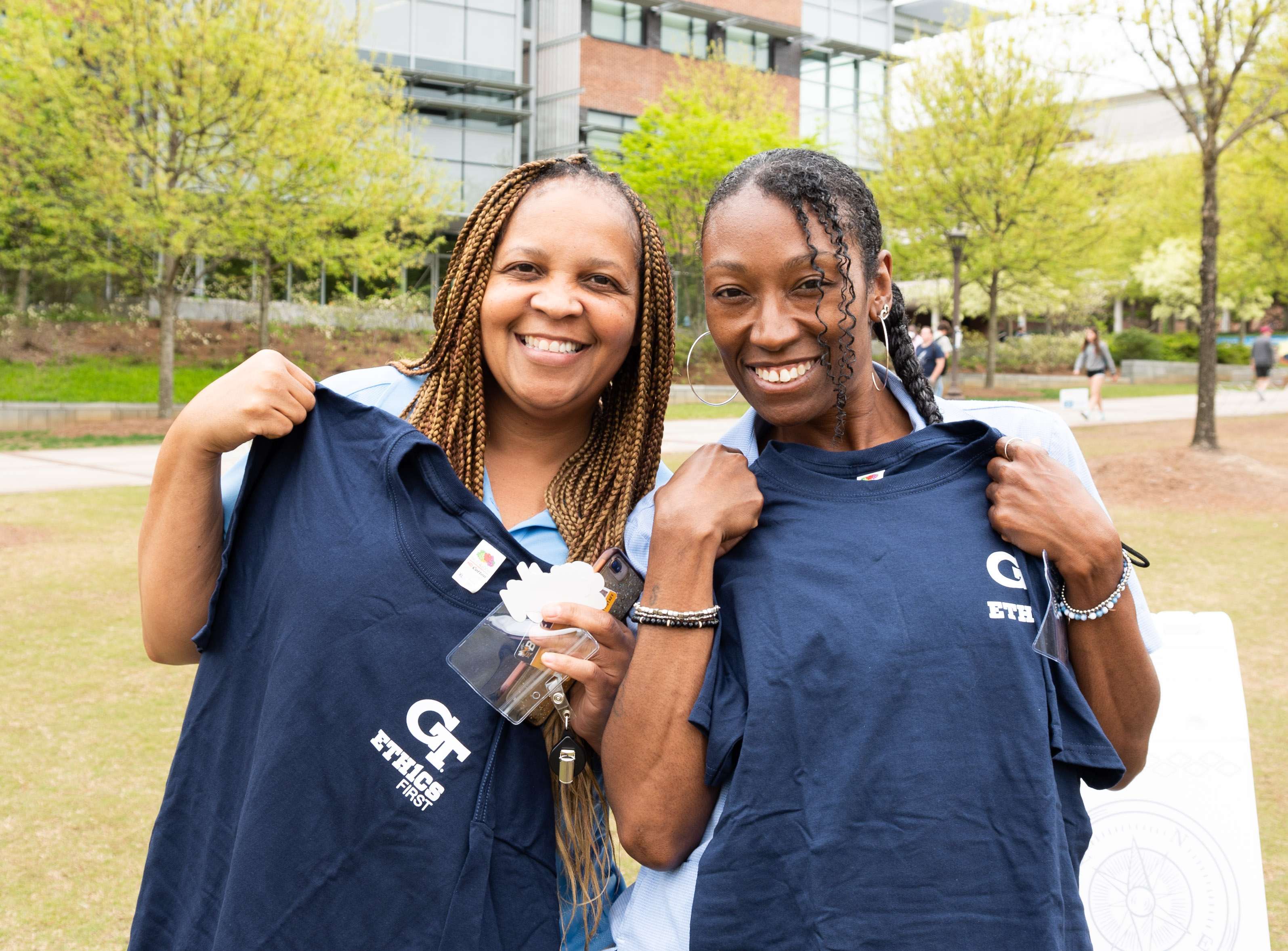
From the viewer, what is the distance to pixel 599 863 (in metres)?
2.13

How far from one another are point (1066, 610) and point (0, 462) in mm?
15108

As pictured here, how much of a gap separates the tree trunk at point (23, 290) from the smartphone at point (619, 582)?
2427cm

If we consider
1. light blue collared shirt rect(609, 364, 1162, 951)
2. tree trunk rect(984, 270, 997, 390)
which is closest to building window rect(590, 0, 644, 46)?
tree trunk rect(984, 270, 997, 390)

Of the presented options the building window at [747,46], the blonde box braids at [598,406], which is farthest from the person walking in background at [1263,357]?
the blonde box braids at [598,406]

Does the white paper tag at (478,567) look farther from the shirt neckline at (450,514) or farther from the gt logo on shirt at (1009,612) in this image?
the gt logo on shirt at (1009,612)

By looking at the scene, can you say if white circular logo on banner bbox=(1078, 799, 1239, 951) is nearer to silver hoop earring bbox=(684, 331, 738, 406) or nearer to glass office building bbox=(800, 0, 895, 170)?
silver hoop earring bbox=(684, 331, 738, 406)

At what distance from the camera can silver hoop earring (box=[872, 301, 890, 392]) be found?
2.11 m

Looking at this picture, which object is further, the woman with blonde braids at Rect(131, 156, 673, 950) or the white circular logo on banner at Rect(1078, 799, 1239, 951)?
the white circular logo on banner at Rect(1078, 799, 1239, 951)

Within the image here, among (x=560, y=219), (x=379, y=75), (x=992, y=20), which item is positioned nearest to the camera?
(x=560, y=219)

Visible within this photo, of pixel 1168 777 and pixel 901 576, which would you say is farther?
pixel 1168 777

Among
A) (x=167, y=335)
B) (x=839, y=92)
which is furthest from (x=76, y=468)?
(x=839, y=92)

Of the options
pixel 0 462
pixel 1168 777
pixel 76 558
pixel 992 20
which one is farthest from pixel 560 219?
pixel 992 20

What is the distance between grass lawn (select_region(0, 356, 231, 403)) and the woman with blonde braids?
18.4m

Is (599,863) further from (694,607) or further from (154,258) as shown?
(154,258)
